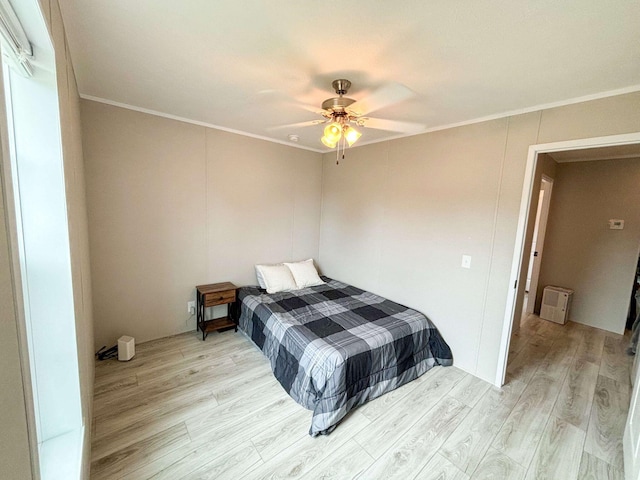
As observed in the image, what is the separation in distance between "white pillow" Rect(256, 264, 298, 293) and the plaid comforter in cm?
14

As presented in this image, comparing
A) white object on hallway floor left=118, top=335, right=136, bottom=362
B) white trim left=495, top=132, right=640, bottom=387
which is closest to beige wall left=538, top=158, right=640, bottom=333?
white trim left=495, top=132, right=640, bottom=387

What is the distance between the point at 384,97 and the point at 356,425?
2.51m

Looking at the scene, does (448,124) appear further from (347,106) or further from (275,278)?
(275,278)

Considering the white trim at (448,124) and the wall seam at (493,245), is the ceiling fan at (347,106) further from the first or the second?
the wall seam at (493,245)

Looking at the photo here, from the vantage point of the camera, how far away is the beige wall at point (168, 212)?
249 centimetres

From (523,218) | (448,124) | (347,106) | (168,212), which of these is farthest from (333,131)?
(168,212)

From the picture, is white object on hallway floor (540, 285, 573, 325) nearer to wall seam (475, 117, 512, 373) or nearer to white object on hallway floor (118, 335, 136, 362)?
wall seam (475, 117, 512, 373)

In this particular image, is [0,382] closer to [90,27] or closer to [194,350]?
[90,27]

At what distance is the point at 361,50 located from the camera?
1460mm

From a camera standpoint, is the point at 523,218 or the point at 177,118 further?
the point at 177,118

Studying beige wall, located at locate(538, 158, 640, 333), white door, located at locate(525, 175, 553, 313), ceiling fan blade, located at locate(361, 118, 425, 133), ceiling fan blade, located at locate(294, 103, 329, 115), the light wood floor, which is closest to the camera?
the light wood floor

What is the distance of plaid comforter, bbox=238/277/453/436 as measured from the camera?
1.97 meters

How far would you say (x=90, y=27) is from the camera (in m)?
1.39

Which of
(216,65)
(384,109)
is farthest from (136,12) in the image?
(384,109)
